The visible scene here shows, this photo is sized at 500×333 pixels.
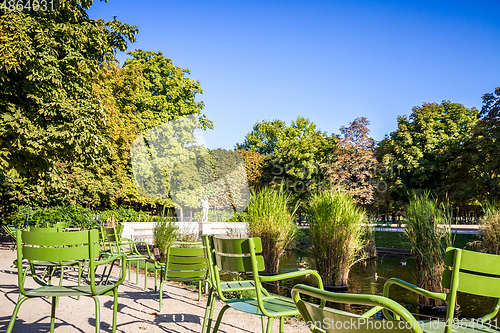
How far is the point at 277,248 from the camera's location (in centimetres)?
894

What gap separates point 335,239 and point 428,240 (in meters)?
2.06

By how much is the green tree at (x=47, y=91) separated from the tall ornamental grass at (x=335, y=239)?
6.19 m

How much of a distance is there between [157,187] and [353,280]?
18.5 m

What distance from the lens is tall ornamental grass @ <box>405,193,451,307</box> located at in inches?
247

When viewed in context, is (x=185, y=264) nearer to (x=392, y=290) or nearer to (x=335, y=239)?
(x=335, y=239)

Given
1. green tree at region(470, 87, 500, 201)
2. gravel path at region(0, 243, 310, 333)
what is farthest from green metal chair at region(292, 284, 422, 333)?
green tree at region(470, 87, 500, 201)

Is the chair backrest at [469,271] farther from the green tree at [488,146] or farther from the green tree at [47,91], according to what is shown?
the green tree at [488,146]

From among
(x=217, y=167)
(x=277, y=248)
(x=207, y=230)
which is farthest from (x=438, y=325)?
(x=217, y=167)

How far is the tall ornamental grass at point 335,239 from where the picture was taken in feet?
26.2

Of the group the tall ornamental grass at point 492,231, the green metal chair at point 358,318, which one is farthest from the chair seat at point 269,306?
the tall ornamental grass at point 492,231

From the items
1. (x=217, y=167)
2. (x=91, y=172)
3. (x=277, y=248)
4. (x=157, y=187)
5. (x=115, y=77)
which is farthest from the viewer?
(x=217, y=167)

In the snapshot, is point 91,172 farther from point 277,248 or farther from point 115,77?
point 277,248

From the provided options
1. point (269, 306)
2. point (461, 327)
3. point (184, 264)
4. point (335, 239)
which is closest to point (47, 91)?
point (184, 264)

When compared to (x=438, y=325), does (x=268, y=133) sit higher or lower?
higher
